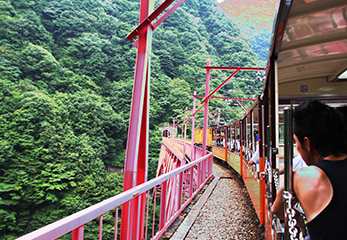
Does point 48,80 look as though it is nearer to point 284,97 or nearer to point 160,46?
point 160,46

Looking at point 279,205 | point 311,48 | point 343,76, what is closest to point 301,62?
point 311,48

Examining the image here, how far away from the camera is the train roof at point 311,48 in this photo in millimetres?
2090

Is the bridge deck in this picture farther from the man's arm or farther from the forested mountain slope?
the forested mountain slope

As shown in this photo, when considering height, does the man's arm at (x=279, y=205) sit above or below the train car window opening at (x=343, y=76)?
below

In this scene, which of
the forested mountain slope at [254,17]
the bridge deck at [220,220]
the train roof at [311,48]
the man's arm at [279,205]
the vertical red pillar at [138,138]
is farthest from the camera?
the forested mountain slope at [254,17]

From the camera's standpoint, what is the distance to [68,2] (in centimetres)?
6806

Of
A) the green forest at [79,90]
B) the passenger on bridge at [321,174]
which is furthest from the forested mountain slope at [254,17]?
the passenger on bridge at [321,174]

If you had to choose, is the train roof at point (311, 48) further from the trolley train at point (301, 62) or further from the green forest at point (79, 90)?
the green forest at point (79, 90)

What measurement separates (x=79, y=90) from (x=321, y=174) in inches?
2267

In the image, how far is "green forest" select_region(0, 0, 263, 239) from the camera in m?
29.3

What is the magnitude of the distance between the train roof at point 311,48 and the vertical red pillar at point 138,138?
5.50 feet

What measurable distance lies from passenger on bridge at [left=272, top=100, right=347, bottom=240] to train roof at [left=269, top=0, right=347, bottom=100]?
898 mm

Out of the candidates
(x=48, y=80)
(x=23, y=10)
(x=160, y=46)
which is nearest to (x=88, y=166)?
(x=48, y=80)

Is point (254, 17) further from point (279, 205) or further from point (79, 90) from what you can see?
point (279, 205)
